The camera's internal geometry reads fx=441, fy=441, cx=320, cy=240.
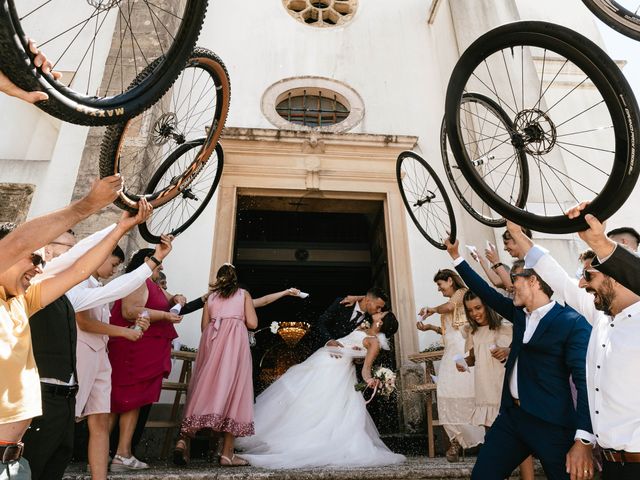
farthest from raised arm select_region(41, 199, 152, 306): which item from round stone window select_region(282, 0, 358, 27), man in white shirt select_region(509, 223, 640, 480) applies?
round stone window select_region(282, 0, 358, 27)

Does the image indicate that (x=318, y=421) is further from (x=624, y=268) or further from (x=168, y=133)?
(x=624, y=268)

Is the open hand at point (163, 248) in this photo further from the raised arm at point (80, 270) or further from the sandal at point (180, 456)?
the sandal at point (180, 456)

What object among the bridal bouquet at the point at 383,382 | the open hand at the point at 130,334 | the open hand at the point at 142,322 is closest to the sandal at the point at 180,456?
the open hand at the point at 142,322

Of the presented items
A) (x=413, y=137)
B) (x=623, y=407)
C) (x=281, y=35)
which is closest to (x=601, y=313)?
(x=623, y=407)

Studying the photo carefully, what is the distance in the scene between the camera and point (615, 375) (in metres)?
2.10

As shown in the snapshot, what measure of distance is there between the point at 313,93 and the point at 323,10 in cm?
215

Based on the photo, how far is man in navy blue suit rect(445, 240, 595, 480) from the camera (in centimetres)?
233

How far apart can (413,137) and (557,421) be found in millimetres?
5901

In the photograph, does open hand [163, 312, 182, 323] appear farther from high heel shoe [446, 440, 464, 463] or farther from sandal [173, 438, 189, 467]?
high heel shoe [446, 440, 464, 463]

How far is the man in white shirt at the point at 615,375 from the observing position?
6.61 feet

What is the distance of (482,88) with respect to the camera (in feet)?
21.7

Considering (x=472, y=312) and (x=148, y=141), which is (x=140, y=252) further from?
(x=472, y=312)

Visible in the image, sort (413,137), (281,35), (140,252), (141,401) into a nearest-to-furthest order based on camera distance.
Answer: (141,401) < (140,252) < (413,137) < (281,35)

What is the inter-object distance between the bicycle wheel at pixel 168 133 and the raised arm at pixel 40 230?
0.72 m
